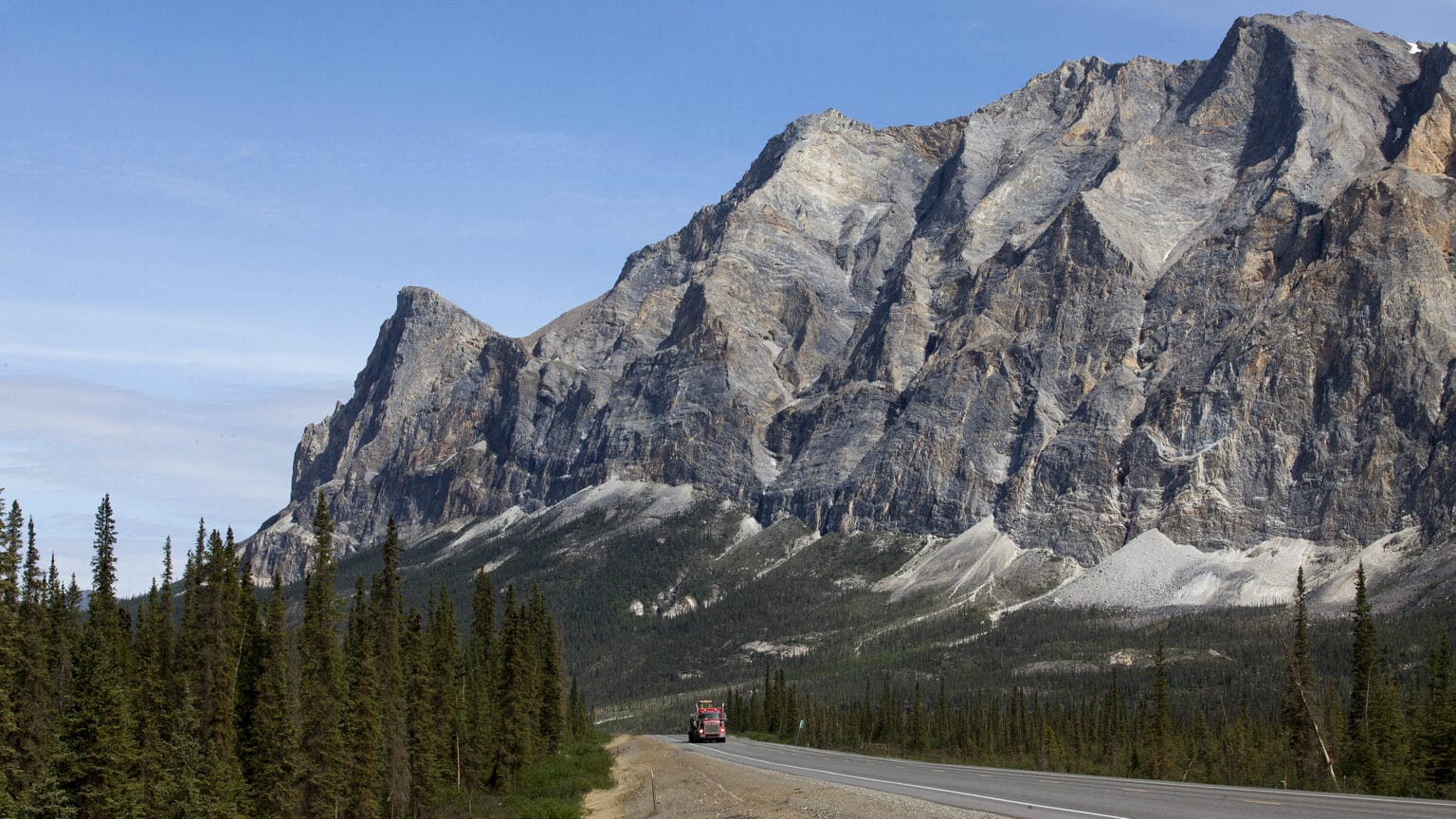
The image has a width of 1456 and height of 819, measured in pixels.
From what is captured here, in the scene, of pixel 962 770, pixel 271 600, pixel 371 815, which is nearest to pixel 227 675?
pixel 271 600

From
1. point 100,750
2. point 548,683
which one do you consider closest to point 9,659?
point 100,750

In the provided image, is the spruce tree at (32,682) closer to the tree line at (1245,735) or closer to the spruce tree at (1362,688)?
the tree line at (1245,735)

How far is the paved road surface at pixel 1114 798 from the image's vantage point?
42.2m

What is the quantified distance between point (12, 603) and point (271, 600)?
18256 mm

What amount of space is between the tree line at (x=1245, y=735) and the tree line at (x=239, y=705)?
37012 millimetres

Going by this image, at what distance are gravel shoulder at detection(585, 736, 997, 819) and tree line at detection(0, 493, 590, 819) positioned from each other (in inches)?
393

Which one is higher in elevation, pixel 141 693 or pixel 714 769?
pixel 141 693

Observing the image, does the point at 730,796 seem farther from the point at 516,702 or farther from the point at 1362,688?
the point at 1362,688

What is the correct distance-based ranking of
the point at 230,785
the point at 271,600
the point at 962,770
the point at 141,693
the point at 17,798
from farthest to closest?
the point at 271,600 → the point at 141,693 → the point at 962,770 → the point at 230,785 → the point at 17,798

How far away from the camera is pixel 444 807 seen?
86.9m

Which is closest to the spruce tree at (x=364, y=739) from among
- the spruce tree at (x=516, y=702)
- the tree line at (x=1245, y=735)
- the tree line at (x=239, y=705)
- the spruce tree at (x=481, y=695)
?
the tree line at (x=239, y=705)

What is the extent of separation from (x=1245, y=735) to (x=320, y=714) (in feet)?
259

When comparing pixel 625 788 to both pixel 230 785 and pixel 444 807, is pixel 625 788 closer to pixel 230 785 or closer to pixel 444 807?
pixel 444 807

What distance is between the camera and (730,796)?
64875 millimetres
